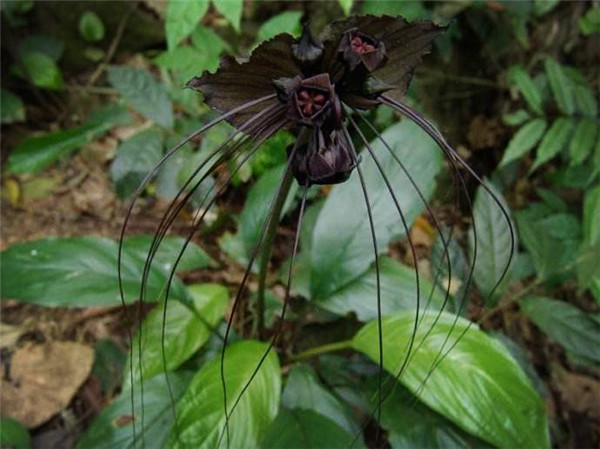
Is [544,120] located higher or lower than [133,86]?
lower

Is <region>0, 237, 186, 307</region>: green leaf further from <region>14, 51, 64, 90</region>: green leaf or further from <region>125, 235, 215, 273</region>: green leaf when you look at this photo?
<region>14, 51, 64, 90</region>: green leaf

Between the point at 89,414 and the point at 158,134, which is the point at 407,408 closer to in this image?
the point at 89,414

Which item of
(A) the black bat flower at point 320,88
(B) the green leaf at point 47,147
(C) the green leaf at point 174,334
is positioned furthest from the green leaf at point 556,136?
(B) the green leaf at point 47,147

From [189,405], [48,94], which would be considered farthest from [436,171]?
[48,94]

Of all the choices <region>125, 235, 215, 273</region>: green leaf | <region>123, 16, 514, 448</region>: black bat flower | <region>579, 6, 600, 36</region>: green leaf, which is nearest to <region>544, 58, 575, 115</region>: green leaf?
<region>579, 6, 600, 36</region>: green leaf

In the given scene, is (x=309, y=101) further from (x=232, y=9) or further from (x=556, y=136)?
(x=556, y=136)

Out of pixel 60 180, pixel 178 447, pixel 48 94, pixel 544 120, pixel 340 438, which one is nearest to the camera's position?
pixel 178 447

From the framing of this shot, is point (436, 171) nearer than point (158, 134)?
Yes

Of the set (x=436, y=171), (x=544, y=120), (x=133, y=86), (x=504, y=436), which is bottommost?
(x=504, y=436)
